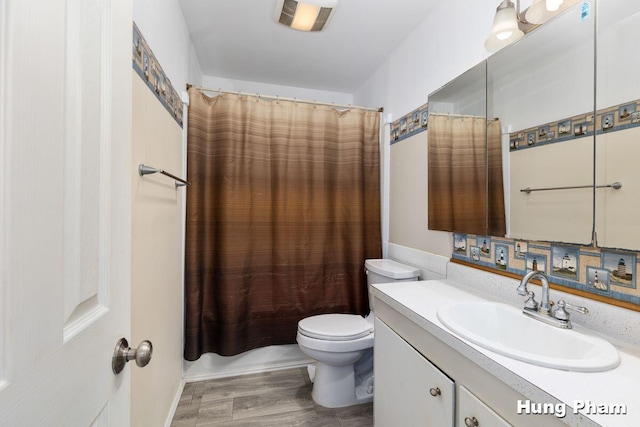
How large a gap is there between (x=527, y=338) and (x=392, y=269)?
884mm

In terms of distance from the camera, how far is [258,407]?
1.74m

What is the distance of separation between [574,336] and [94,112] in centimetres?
132

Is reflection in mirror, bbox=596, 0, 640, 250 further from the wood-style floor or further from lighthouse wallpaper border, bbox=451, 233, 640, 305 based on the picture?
the wood-style floor

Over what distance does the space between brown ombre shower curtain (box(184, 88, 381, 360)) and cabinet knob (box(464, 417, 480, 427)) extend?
142 centimetres

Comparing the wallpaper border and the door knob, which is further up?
the wallpaper border

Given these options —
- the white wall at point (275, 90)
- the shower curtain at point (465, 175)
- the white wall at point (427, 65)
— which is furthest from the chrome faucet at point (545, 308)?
the white wall at point (275, 90)

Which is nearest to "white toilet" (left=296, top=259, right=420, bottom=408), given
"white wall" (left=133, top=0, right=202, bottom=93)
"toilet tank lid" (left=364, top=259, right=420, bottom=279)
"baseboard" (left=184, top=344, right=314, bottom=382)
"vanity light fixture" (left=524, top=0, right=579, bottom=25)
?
"toilet tank lid" (left=364, top=259, right=420, bottom=279)

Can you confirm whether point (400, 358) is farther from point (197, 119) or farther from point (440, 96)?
point (197, 119)

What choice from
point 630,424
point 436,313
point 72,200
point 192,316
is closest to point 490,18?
point 436,313

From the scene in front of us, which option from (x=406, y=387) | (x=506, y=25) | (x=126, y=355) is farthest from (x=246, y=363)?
(x=506, y=25)

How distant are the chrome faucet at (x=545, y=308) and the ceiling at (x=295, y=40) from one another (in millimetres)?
1582

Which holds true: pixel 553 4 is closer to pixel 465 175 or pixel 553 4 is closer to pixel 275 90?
pixel 465 175

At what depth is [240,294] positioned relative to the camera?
2018 mm

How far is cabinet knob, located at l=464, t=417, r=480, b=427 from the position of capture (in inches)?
30.4
